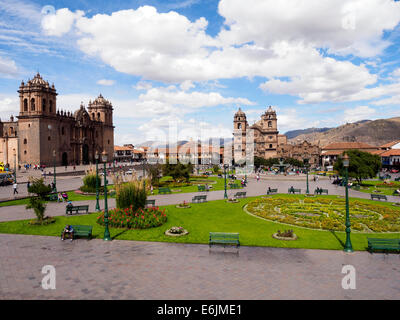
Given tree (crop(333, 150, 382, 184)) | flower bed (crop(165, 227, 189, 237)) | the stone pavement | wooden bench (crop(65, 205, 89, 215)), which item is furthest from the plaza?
tree (crop(333, 150, 382, 184))

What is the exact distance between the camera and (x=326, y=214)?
65.8 ft

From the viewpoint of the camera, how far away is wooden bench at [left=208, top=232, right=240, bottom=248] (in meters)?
13.0

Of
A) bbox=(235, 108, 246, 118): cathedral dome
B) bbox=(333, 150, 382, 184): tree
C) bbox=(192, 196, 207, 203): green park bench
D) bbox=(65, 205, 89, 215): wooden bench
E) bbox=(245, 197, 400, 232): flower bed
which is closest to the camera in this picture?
bbox=(245, 197, 400, 232): flower bed

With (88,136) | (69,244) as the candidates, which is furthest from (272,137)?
(69,244)

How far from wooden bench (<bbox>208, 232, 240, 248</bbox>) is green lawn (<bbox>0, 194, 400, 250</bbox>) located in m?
0.66

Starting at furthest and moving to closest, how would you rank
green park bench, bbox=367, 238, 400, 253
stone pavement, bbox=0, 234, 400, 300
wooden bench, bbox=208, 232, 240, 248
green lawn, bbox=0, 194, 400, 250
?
green lawn, bbox=0, 194, 400, 250
wooden bench, bbox=208, 232, 240, 248
green park bench, bbox=367, 238, 400, 253
stone pavement, bbox=0, 234, 400, 300

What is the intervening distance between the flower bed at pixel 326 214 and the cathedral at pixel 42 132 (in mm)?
49344

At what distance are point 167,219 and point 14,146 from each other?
60.7 metres

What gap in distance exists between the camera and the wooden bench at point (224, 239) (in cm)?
1298

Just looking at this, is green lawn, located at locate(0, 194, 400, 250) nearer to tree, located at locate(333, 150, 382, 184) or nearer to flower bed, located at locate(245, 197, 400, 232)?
flower bed, located at locate(245, 197, 400, 232)

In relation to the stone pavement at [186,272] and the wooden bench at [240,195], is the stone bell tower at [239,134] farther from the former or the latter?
the stone pavement at [186,272]

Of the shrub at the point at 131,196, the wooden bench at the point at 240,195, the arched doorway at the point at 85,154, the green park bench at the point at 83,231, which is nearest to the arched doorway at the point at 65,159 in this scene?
the arched doorway at the point at 85,154

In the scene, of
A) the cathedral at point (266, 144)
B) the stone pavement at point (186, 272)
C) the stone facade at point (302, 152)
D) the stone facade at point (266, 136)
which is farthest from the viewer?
the stone facade at point (266, 136)
